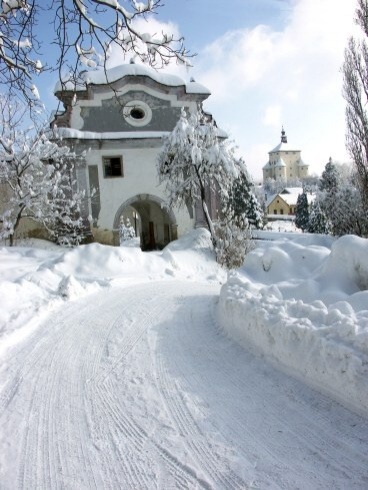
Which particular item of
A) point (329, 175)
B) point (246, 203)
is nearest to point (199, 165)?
point (246, 203)

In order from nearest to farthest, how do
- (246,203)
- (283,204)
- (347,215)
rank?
(347,215), (246,203), (283,204)

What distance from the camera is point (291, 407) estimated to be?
3.35m

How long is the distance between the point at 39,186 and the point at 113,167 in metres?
4.00

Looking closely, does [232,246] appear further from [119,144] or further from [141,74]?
[141,74]

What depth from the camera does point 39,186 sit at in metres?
15.5

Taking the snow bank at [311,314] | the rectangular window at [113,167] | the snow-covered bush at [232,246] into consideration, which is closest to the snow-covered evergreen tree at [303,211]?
the rectangular window at [113,167]

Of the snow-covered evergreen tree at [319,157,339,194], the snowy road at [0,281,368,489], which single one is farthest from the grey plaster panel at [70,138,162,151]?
the snow-covered evergreen tree at [319,157,339,194]

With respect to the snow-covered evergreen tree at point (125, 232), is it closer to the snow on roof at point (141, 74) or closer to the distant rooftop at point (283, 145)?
the snow on roof at point (141, 74)

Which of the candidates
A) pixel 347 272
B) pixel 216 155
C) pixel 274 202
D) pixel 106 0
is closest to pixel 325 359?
pixel 347 272

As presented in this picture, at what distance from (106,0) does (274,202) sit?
70215mm

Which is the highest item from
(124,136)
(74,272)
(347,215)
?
(124,136)

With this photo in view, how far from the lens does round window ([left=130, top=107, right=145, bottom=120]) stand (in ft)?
59.6

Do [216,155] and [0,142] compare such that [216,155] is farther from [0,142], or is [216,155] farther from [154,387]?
[154,387]

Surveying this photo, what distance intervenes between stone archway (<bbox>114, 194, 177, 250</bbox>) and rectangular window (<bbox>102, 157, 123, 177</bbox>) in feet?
4.53
